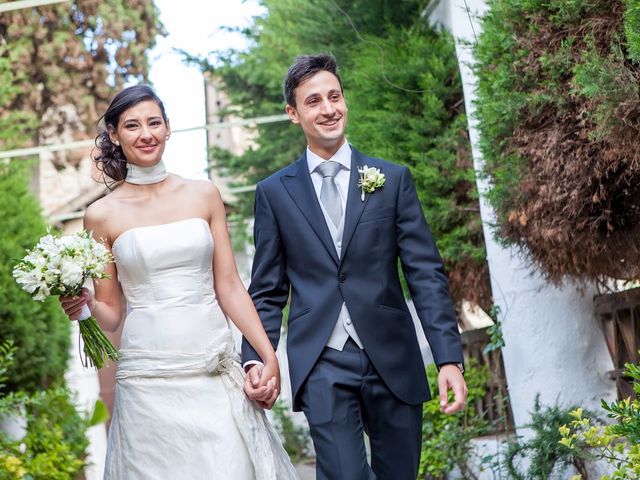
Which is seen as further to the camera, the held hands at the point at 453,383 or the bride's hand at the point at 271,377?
the bride's hand at the point at 271,377

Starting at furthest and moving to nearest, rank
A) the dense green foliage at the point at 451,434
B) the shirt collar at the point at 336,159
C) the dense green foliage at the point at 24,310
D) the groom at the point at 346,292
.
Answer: the dense green foliage at the point at 24,310
the dense green foliage at the point at 451,434
the shirt collar at the point at 336,159
the groom at the point at 346,292

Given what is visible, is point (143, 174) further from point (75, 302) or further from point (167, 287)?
point (75, 302)

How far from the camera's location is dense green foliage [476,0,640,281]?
477cm

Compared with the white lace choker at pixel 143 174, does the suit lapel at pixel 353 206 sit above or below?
below

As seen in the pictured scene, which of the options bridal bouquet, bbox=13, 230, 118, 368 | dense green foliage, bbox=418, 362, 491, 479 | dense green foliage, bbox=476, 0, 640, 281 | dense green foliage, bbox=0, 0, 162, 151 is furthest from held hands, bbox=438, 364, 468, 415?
dense green foliage, bbox=0, 0, 162, 151

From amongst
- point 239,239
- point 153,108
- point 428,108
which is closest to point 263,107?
point 239,239

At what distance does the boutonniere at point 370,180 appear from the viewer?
474cm

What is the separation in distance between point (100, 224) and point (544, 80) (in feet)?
7.34

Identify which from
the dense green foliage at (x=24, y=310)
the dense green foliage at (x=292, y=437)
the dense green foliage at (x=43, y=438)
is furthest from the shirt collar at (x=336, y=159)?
the dense green foliage at (x=292, y=437)

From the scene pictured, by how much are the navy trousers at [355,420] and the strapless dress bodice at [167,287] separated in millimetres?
588

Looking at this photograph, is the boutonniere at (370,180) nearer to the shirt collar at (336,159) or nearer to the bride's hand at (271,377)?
the shirt collar at (336,159)

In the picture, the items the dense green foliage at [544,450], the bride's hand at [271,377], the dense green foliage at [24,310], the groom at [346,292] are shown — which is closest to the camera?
the groom at [346,292]

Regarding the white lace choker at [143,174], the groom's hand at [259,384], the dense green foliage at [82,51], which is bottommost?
the groom's hand at [259,384]

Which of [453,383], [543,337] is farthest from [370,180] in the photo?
[543,337]
